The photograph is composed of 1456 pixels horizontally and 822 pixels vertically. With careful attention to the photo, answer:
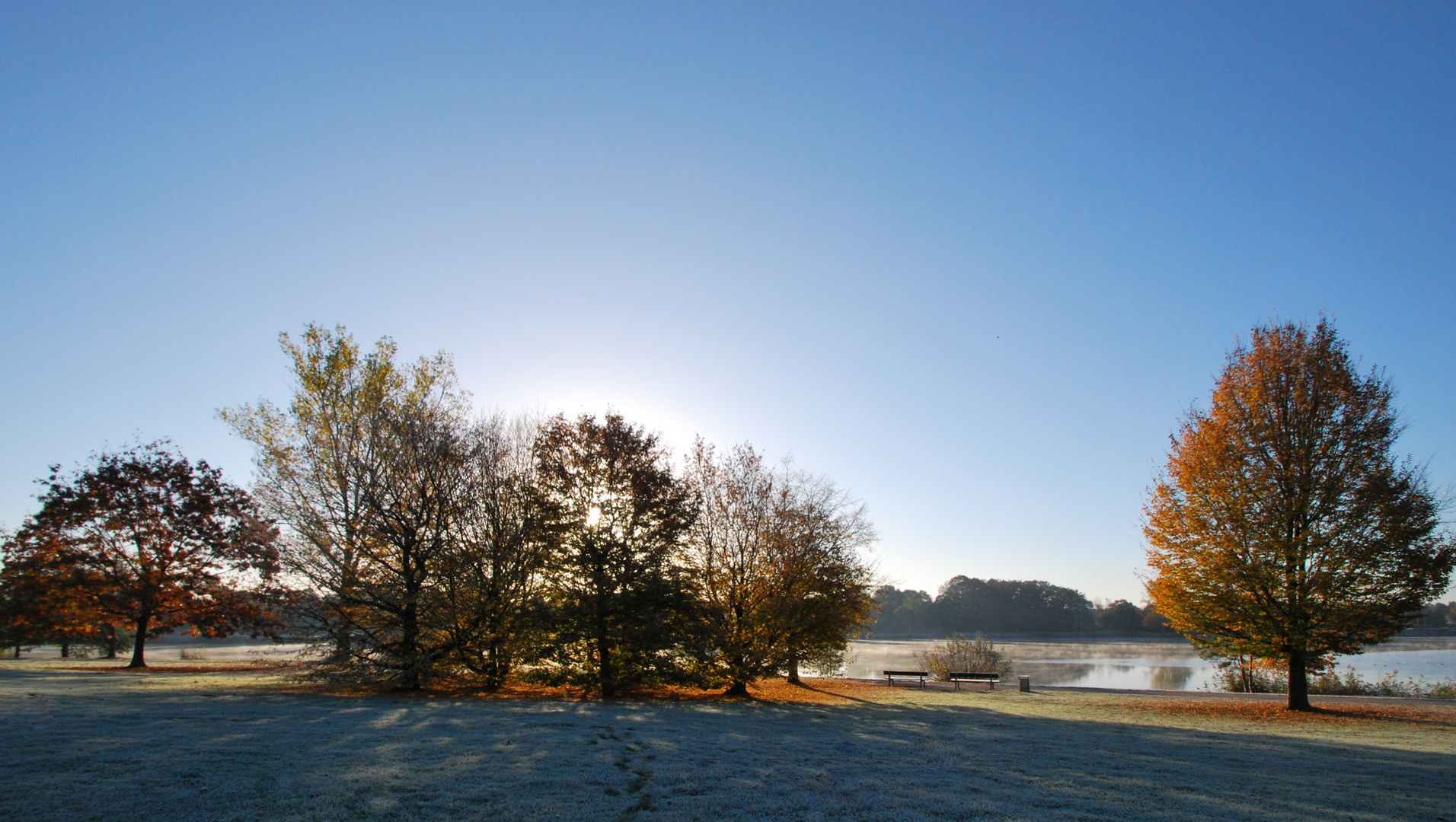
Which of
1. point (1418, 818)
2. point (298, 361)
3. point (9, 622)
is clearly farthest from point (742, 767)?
point (9, 622)

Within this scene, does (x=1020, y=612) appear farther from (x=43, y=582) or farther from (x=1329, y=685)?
(x=43, y=582)

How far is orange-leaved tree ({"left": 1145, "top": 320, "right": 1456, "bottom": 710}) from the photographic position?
17.8 m

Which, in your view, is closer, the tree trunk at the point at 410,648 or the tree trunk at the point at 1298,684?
the tree trunk at the point at 410,648

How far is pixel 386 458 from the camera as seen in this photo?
2017 centimetres

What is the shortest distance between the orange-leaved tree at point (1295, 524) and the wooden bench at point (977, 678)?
28.9 ft

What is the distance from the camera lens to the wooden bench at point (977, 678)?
27.5 meters

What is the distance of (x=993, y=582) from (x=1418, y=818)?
108001mm

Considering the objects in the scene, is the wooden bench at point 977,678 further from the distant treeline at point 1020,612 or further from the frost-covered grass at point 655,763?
the distant treeline at point 1020,612

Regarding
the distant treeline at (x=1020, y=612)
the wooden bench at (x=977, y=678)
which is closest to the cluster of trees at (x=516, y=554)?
the wooden bench at (x=977, y=678)

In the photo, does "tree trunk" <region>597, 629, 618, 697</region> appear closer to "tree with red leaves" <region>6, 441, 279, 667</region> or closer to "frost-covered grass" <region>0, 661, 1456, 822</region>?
"frost-covered grass" <region>0, 661, 1456, 822</region>

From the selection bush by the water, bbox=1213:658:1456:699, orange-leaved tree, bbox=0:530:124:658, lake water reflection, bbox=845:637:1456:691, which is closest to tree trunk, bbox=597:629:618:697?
bush by the water, bbox=1213:658:1456:699

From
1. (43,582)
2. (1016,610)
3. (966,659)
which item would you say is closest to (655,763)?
(966,659)

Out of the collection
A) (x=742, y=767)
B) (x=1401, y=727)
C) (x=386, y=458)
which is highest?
(x=386, y=458)

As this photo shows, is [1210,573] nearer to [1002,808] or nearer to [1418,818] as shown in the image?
[1418,818]
